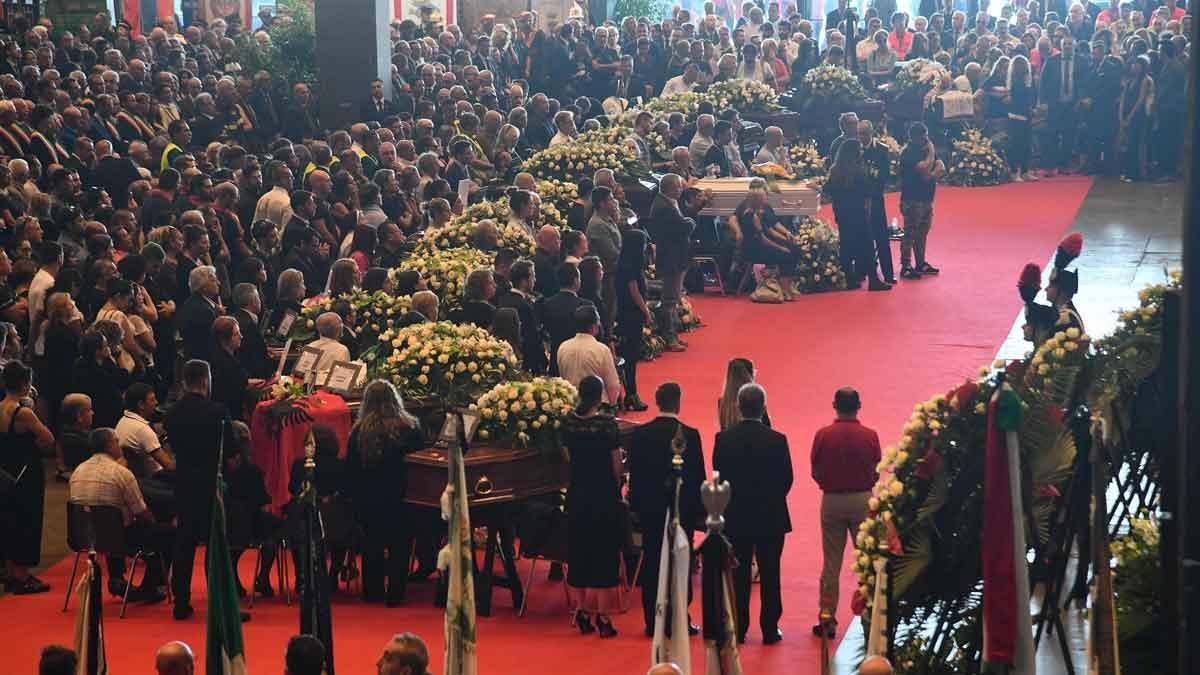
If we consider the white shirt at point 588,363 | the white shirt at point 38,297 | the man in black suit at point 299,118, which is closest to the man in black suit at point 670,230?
the white shirt at point 588,363

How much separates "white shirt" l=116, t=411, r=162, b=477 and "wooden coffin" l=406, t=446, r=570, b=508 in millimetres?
1671

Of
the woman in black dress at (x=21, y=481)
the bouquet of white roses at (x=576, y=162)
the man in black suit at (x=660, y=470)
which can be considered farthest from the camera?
the bouquet of white roses at (x=576, y=162)

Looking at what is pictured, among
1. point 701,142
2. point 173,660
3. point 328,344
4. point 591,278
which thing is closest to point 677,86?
point 701,142

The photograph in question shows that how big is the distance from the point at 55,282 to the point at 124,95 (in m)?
7.34

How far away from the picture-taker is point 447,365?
11273 millimetres

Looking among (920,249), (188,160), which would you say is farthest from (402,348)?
(920,249)

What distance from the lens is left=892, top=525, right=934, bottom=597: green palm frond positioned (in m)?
8.29

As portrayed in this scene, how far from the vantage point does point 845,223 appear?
61.2 ft

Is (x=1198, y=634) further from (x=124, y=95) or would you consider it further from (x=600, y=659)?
(x=124, y=95)

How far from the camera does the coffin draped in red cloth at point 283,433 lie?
11016 millimetres

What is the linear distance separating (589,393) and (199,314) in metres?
4.00

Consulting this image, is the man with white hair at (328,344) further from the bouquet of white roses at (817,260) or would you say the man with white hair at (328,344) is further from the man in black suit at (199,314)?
the bouquet of white roses at (817,260)

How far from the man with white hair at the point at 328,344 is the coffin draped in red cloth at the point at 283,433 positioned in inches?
20.3

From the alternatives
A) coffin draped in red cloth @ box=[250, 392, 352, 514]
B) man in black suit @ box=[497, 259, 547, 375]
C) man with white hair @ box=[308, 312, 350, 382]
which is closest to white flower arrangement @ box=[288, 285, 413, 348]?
man with white hair @ box=[308, 312, 350, 382]
